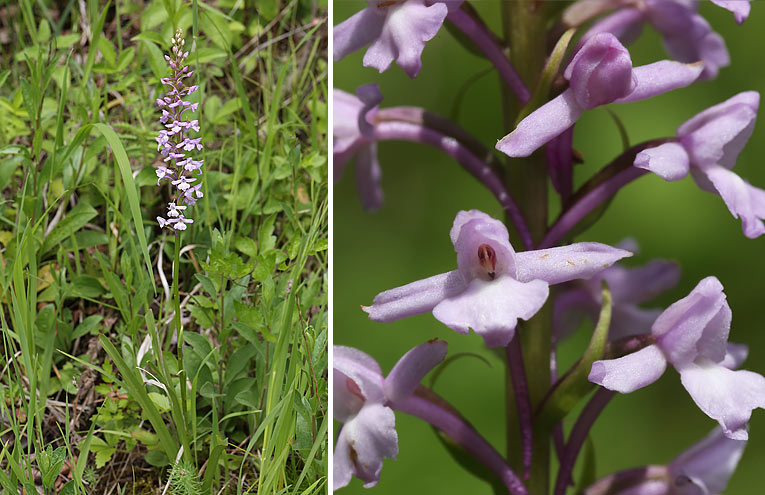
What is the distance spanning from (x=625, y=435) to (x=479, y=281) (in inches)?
46.0

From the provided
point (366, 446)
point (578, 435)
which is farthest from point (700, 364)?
point (366, 446)

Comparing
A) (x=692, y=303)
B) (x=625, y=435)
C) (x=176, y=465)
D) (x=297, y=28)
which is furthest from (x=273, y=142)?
(x=625, y=435)

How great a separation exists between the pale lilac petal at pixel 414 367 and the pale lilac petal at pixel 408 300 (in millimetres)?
76

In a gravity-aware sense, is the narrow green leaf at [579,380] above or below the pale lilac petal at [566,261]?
below

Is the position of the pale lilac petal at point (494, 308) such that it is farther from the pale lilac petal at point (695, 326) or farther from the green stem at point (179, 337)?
the green stem at point (179, 337)

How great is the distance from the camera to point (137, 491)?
1.33m

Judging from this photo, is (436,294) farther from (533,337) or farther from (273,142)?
(273,142)

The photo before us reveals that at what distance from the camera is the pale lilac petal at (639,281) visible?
4.18ft

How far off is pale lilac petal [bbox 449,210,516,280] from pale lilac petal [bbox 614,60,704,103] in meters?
0.18

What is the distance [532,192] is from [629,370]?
217 mm

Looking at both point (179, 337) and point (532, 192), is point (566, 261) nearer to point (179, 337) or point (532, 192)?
point (532, 192)

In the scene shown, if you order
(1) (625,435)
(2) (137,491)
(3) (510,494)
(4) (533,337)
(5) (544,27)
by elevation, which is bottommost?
(1) (625,435)

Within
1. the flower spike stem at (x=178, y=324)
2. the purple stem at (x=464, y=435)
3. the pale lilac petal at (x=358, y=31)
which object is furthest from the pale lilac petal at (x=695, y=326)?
the flower spike stem at (x=178, y=324)

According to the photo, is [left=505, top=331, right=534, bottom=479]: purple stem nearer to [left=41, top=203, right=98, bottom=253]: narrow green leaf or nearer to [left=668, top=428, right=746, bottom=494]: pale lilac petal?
[left=668, top=428, right=746, bottom=494]: pale lilac petal
